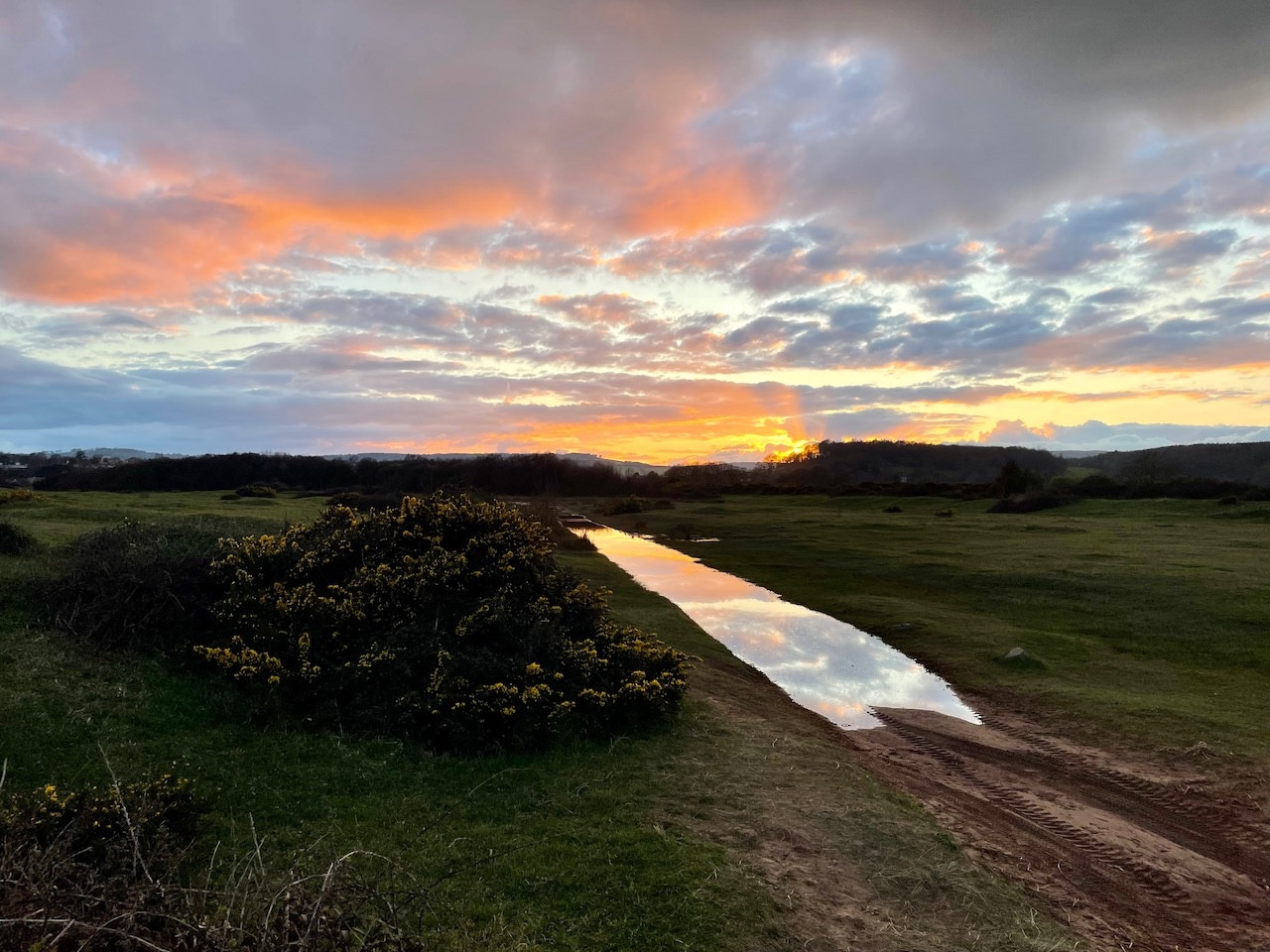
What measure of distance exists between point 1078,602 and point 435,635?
2238cm

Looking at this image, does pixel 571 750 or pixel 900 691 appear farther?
pixel 900 691

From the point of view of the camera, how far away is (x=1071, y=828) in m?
9.30

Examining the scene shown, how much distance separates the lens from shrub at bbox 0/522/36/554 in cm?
1321

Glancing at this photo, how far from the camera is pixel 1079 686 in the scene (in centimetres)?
1595

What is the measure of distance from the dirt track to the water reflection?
7.06 feet

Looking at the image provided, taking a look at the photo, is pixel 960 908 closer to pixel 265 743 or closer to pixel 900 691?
pixel 265 743

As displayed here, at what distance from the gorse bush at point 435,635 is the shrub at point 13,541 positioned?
4.66 meters

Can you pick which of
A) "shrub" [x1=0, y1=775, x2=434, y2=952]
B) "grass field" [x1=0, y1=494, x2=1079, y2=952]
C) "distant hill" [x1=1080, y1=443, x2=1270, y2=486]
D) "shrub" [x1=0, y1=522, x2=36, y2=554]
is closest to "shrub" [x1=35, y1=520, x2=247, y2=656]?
"grass field" [x1=0, y1=494, x2=1079, y2=952]

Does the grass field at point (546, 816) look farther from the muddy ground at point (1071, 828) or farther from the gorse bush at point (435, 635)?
the gorse bush at point (435, 635)

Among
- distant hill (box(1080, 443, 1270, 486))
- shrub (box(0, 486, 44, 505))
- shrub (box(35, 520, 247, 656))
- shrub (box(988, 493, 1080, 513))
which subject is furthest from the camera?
distant hill (box(1080, 443, 1270, 486))

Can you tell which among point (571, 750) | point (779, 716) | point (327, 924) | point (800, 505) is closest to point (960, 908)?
point (571, 750)

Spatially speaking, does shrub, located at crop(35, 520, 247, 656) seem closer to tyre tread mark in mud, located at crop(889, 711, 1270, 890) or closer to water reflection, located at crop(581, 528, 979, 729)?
water reflection, located at crop(581, 528, 979, 729)

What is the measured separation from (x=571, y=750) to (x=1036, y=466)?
A: 150790 mm

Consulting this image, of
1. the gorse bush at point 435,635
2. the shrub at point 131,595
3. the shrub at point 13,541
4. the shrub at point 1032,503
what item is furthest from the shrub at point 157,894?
the shrub at point 1032,503
